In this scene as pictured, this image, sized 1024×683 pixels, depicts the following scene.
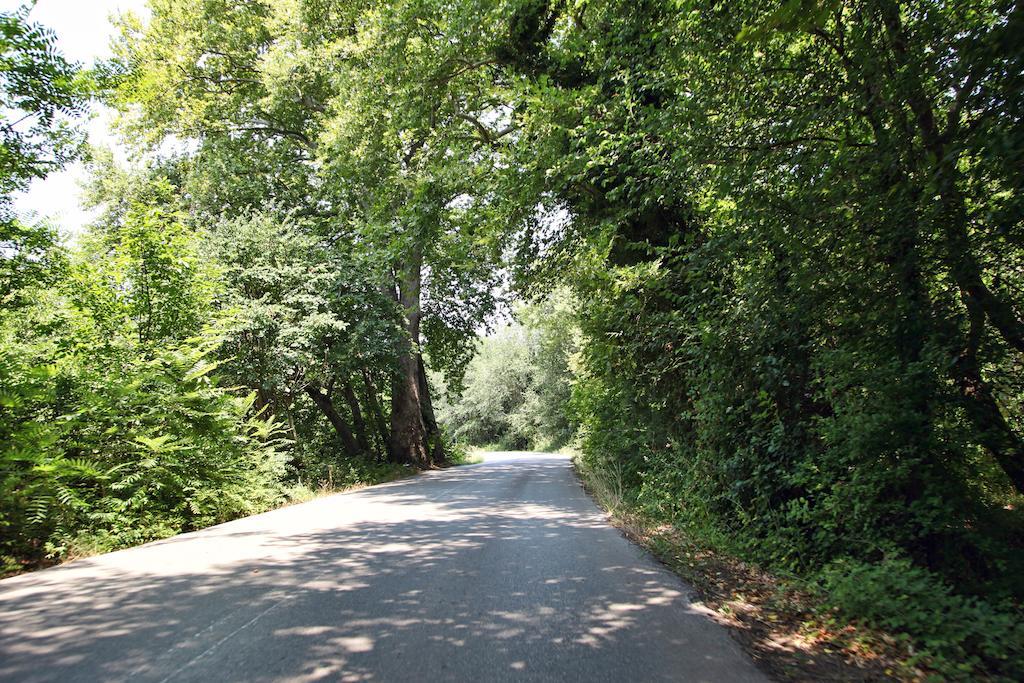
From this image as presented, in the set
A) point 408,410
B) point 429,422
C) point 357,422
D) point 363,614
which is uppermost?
point 408,410

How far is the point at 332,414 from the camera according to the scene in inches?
794

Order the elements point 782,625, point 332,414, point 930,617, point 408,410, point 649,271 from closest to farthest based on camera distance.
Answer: point 930,617
point 782,625
point 649,271
point 332,414
point 408,410

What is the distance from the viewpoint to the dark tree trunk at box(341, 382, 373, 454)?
73.0 ft

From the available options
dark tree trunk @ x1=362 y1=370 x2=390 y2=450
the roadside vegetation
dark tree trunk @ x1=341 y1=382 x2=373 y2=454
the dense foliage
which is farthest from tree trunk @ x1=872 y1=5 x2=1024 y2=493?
the dense foliage

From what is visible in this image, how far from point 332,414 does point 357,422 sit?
322 centimetres

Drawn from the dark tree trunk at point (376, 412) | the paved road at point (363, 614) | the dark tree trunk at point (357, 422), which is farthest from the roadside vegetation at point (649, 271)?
the dark tree trunk at point (376, 412)

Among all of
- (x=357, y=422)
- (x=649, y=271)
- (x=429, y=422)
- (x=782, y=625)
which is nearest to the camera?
(x=782, y=625)

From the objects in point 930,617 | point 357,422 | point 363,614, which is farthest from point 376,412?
point 930,617

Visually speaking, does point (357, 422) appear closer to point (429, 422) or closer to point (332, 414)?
point (332, 414)

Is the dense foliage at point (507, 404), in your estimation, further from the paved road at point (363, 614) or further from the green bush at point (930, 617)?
the green bush at point (930, 617)

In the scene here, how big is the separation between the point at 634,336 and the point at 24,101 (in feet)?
31.5

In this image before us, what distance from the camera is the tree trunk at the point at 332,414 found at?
1880cm

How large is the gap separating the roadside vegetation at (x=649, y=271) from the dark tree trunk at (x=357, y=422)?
424 centimetres

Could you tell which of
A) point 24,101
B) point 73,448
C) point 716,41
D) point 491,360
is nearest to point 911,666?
point 716,41
